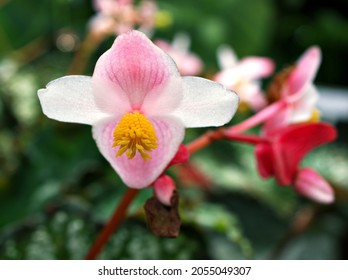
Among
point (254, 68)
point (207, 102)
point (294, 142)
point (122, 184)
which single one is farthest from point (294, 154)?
point (122, 184)

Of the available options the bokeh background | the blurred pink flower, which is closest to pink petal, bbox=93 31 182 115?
the bokeh background

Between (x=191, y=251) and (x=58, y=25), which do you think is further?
(x=58, y=25)

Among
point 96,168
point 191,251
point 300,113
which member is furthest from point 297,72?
point 96,168

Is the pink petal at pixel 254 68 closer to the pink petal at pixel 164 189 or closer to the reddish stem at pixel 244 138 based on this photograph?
the reddish stem at pixel 244 138

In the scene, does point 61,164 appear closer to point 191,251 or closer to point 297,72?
point 191,251

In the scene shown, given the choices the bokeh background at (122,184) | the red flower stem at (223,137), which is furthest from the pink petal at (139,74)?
the bokeh background at (122,184)
